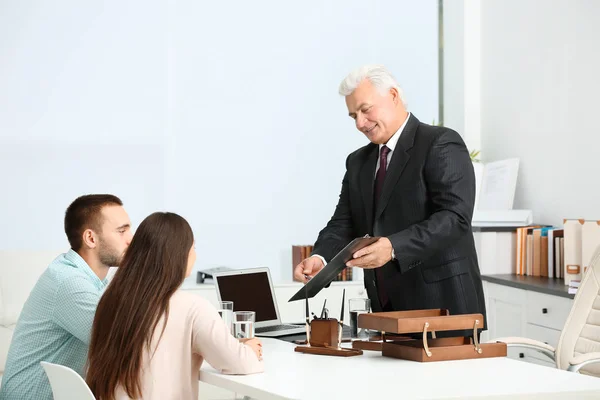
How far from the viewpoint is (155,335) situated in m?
2.26

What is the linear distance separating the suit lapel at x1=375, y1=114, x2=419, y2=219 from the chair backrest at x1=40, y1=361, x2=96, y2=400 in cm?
136

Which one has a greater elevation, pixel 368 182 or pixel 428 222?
pixel 368 182

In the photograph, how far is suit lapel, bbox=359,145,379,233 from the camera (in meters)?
3.14

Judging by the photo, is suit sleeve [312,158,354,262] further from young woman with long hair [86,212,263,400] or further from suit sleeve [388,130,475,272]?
young woman with long hair [86,212,263,400]

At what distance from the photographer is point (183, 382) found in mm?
2295


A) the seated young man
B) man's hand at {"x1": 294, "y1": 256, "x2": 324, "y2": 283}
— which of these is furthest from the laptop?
the seated young man

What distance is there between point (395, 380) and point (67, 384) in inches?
31.2

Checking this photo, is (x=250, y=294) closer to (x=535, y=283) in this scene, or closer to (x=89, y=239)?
(x=89, y=239)

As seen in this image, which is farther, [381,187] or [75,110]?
[75,110]

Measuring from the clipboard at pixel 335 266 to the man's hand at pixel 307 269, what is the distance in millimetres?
266

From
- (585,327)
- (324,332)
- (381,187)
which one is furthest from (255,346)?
(585,327)

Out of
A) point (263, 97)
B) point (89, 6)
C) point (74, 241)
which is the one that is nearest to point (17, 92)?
point (89, 6)

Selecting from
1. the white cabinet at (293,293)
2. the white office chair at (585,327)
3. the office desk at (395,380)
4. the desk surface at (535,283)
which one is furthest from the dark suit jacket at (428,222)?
the white cabinet at (293,293)

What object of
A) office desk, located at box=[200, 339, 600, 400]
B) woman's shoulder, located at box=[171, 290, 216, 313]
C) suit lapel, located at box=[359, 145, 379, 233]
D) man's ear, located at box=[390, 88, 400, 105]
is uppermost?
man's ear, located at box=[390, 88, 400, 105]
